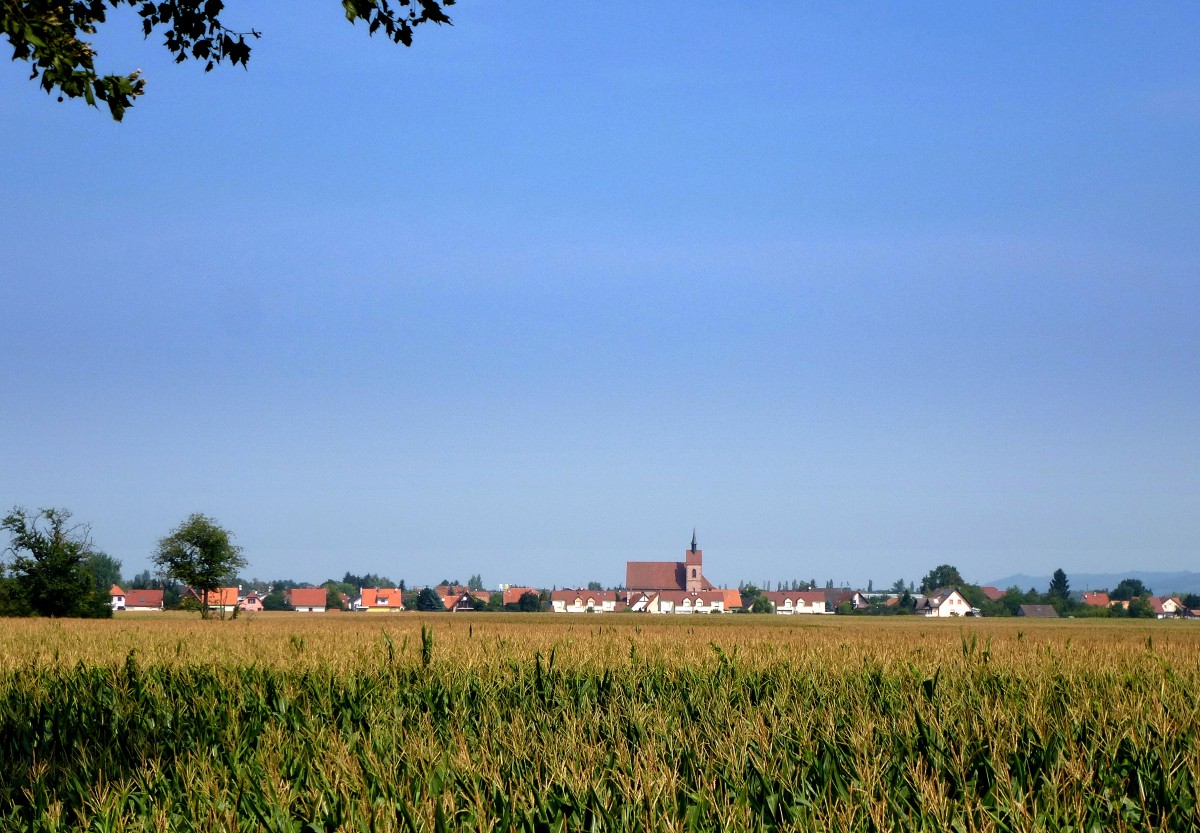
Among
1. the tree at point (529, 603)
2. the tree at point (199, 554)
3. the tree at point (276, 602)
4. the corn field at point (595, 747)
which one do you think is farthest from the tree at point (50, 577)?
the tree at point (276, 602)

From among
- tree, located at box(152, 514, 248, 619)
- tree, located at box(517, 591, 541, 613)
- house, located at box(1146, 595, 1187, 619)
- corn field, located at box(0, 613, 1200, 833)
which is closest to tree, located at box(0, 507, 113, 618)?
tree, located at box(152, 514, 248, 619)

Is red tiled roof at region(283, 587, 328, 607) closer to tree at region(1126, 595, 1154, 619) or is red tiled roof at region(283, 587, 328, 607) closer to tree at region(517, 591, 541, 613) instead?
tree at region(517, 591, 541, 613)

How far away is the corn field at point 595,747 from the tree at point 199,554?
55.4 m

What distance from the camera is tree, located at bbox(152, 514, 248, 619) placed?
6700cm

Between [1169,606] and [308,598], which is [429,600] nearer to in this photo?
[308,598]

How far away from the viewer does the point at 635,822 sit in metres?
5.88

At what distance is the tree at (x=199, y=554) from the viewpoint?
67.0m

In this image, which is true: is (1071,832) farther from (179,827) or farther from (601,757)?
(179,827)

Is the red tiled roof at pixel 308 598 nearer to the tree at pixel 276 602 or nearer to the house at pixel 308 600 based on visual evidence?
the house at pixel 308 600

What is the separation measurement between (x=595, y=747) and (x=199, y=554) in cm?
6640

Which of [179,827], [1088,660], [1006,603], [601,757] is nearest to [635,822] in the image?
[601,757]

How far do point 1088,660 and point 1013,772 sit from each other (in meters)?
9.77

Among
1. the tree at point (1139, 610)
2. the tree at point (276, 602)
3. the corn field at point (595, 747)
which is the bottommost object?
the tree at point (276, 602)

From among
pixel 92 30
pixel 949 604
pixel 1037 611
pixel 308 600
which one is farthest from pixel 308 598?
pixel 92 30
